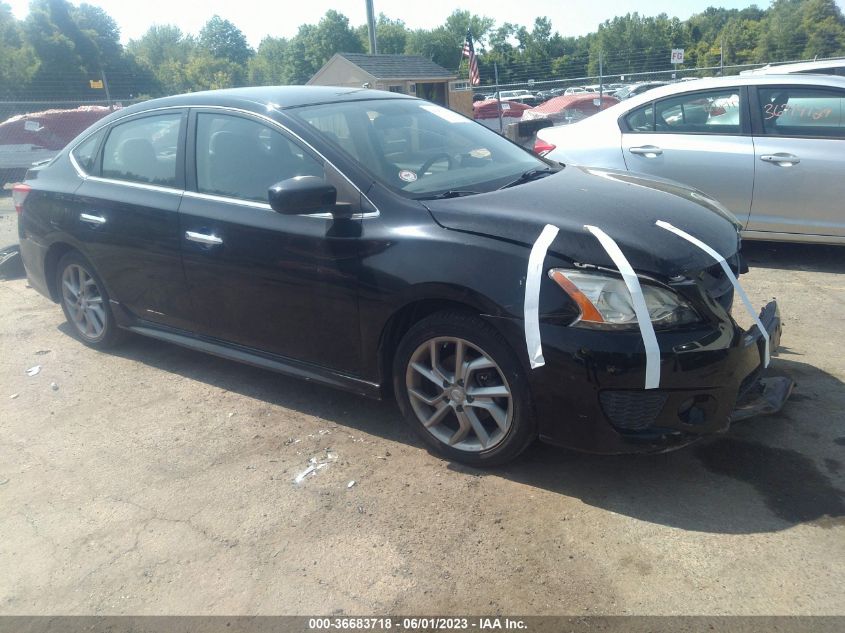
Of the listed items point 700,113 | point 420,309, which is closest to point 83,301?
point 420,309

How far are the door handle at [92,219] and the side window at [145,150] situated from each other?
0.28 metres

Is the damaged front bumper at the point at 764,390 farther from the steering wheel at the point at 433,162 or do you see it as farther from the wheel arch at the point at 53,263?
the wheel arch at the point at 53,263

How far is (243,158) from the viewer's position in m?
4.09

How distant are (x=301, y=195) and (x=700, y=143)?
4.24 meters

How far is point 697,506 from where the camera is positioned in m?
3.04

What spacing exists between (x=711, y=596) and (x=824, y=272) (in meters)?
4.39

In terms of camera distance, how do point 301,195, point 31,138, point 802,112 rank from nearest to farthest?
point 301,195, point 802,112, point 31,138

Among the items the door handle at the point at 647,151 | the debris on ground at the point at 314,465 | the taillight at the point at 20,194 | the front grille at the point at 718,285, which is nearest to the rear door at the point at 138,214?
the taillight at the point at 20,194

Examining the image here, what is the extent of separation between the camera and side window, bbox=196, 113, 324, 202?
3.86 meters

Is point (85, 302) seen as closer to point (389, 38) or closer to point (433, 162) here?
point (433, 162)

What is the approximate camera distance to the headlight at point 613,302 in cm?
293

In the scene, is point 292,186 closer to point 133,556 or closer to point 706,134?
point 133,556

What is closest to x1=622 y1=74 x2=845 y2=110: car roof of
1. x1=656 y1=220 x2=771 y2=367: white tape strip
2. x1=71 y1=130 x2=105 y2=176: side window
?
x1=656 y1=220 x2=771 y2=367: white tape strip

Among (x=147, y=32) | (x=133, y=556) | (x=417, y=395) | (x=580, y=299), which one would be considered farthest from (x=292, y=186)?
(x=147, y=32)
